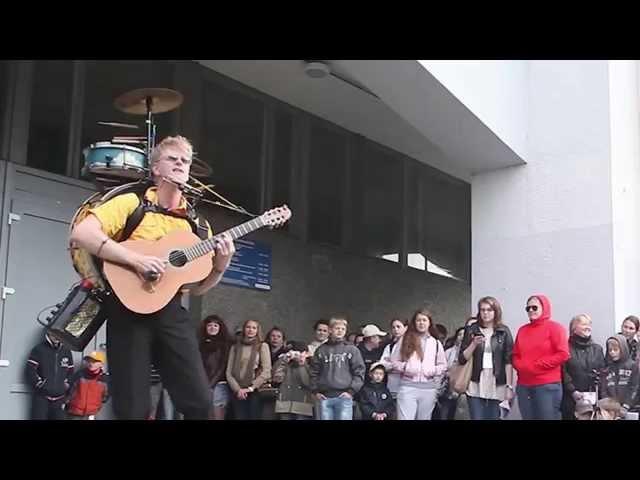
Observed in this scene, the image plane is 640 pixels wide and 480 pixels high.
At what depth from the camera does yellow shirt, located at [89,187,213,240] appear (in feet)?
16.6

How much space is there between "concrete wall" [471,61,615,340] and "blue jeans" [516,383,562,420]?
1.40m

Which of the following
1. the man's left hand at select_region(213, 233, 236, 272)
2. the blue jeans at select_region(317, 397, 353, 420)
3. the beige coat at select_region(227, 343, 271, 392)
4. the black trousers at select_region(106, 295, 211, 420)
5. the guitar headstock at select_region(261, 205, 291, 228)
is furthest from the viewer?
the beige coat at select_region(227, 343, 271, 392)

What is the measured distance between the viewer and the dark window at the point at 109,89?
8.90 metres

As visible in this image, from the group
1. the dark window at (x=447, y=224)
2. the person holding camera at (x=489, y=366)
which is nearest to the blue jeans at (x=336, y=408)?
the person holding camera at (x=489, y=366)

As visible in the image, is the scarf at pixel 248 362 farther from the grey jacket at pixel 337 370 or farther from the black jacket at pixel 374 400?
the black jacket at pixel 374 400

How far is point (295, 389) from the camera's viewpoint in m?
8.24

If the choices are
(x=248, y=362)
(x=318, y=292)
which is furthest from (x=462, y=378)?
(x=318, y=292)

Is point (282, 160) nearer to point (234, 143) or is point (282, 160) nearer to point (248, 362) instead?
point (234, 143)

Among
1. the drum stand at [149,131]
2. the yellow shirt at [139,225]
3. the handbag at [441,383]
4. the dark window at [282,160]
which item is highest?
the dark window at [282,160]

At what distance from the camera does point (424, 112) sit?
28.9 ft

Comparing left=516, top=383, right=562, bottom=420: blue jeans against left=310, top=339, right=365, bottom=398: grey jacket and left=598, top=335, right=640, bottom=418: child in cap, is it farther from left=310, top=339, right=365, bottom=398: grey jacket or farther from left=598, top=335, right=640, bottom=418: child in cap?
left=310, top=339, right=365, bottom=398: grey jacket

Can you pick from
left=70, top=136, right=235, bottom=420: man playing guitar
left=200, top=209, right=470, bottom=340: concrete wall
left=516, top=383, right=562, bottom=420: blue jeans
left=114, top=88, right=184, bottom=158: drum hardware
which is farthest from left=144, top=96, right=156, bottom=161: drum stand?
left=516, top=383, right=562, bottom=420: blue jeans

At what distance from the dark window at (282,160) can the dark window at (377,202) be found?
4.25ft
